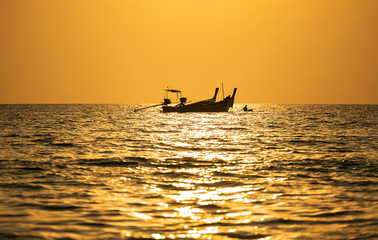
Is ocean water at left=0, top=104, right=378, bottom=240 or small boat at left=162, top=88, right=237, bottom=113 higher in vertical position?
small boat at left=162, top=88, right=237, bottom=113

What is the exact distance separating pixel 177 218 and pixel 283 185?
6.56m

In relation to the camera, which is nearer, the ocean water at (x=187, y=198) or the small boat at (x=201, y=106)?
the ocean water at (x=187, y=198)

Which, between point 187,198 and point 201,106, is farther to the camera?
point 201,106

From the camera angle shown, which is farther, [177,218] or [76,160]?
[76,160]

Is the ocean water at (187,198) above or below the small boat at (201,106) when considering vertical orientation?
below

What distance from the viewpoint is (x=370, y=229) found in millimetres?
11609

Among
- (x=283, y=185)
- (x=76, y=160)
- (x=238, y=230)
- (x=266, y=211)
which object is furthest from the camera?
(x=76, y=160)

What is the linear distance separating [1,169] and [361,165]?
17.1m

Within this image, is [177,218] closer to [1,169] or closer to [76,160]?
[1,169]

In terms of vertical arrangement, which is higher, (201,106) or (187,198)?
(201,106)

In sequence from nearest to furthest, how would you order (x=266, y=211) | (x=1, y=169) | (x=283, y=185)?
(x=266, y=211) < (x=283, y=185) < (x=1, y=169)

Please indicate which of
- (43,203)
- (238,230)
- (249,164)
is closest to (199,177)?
(249,164)

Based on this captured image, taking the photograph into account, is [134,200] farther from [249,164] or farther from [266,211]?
[249,164]

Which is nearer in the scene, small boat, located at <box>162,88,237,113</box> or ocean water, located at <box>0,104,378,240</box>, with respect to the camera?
ocean water, located at <box>0,104,378,240</box>
